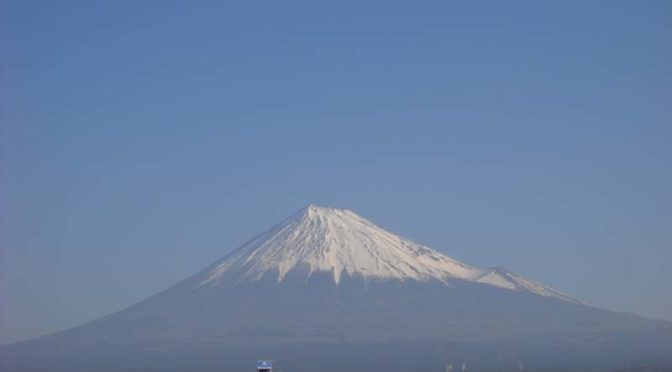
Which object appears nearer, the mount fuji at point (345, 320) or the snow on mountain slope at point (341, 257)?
the mount fuji at point (345, 320)

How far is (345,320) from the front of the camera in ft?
470

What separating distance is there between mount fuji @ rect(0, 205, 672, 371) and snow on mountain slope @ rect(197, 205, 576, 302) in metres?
0.18

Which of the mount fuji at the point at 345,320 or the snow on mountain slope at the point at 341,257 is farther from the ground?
the snow on mountain slope at the point at 341,257

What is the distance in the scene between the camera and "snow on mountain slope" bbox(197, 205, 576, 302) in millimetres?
155375

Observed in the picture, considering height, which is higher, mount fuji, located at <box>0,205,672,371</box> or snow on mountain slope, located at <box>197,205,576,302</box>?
snow on mountain slope, located at <box>197,205,576,302</box>

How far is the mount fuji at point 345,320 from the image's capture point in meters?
126

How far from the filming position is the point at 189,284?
159 m

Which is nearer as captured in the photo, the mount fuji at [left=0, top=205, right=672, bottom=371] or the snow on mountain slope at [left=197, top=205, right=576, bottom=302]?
the mount fuji at [left=0, top=205, right=672, bottom=371]

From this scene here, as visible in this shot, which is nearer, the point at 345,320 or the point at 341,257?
the point at 345,320

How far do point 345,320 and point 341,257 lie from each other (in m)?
15.0

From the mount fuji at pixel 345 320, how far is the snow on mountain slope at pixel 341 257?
0.60 feet

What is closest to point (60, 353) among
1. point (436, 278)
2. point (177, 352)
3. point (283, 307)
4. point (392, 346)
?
point (177, 352)

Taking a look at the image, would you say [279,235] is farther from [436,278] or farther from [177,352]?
[177,352]

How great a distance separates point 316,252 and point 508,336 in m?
28.4
